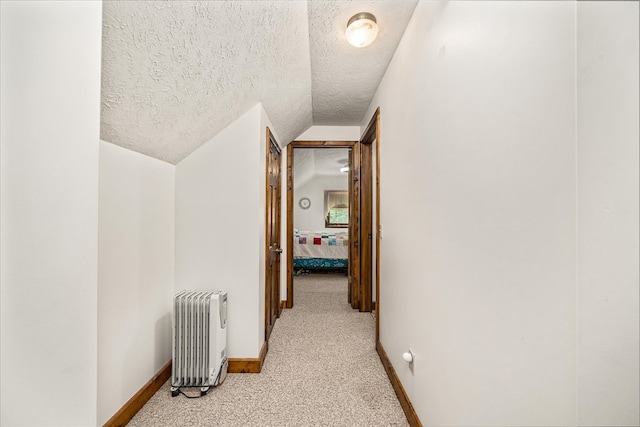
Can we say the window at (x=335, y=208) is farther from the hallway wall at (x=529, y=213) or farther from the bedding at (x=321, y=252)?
the hallway wall at (x=529, y=213)

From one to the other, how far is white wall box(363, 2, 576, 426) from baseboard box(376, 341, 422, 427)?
71mm

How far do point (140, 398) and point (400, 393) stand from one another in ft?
5.07

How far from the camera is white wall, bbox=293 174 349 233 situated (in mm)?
8469

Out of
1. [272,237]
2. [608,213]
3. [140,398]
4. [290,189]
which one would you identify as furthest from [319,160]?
[608,213]

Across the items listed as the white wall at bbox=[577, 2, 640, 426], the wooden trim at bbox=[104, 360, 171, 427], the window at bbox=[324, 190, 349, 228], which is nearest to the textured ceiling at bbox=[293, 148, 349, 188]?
the window at bbox=[324, 190, 349, 228]

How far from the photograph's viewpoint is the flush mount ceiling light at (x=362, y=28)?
159cm

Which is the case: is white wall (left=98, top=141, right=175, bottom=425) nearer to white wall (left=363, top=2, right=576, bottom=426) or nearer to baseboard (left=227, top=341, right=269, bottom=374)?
baseboard (left=227, top=341, right=269, bottom=374)

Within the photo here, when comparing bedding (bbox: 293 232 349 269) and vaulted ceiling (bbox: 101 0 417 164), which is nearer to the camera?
vaulted ceiling (bbox: 101 0 417 164)

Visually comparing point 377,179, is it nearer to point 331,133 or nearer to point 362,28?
point 362,28

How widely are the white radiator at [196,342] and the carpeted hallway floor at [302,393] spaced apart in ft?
0.38

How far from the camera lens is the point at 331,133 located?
3.66 meters

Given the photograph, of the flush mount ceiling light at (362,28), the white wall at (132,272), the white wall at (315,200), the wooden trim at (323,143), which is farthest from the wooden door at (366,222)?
the white wall at (315,200)

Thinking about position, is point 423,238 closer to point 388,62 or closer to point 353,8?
point 353,8

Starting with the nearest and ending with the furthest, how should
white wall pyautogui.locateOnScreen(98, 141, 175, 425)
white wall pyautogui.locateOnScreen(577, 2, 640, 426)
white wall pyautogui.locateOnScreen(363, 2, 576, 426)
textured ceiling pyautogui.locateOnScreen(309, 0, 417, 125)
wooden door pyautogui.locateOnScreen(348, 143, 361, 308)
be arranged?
white wall pyautogui.locateOnScreen(577, 2, 640, 426) < white wall pyautogui.locateOnScreen(363, 2, 576, 426) < white wall pyautogui.locateOnScreen(98, 141, 175, 425) < textured ceiling pyautogui.locateOnScreen(309, 0, 417, 125) < wooden door pyautogui.locateOnScreen(348, 143, 361, 308)
